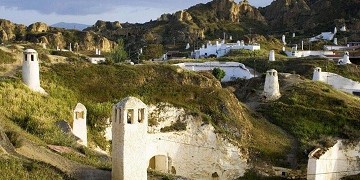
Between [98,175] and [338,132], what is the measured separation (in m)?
22.0

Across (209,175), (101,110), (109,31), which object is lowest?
(209,175)

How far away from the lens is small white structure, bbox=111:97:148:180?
1638 centimetres

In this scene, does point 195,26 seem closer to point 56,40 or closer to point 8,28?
point 56,40

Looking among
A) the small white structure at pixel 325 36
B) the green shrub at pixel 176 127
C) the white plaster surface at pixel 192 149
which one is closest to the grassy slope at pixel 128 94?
the white plaster surface at pixel 192 149

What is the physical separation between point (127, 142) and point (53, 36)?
3062 inches

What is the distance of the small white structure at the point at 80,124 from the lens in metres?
23.0

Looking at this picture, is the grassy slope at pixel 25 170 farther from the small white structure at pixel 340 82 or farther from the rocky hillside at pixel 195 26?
the rocky hillside at pixel 195 26

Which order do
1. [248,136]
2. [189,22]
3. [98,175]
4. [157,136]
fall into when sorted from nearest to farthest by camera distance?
[98,175], [157,136], [248,136], [189,22]

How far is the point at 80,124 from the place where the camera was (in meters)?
23.2

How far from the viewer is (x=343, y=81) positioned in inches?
1992

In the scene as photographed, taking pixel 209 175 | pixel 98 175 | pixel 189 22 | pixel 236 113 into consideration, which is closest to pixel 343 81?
pixel 236 113

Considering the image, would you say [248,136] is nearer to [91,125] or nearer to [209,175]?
[209,175]

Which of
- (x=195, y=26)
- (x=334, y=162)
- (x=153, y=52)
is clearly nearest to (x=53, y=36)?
(x=153, y=52)

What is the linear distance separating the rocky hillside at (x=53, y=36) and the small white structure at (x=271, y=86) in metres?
57.2
